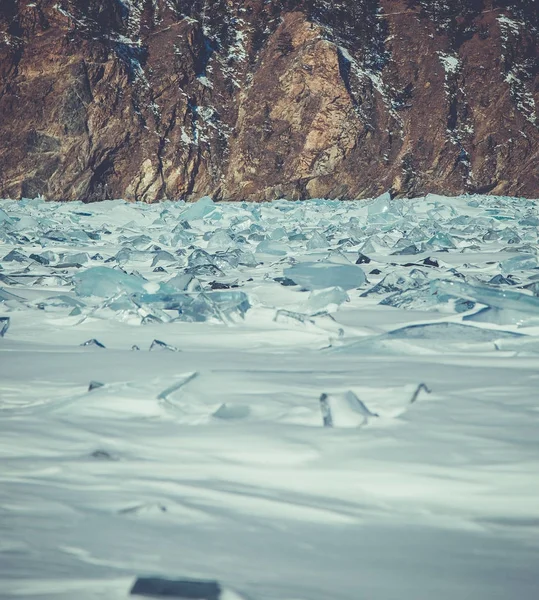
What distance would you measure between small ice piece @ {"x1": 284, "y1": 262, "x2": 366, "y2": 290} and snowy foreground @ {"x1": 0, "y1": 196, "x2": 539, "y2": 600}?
1.38ft

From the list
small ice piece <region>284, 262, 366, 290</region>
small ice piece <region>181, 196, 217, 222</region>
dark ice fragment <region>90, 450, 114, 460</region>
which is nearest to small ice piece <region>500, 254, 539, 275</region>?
small ice piece <region>284, 262, 366, 290</region>

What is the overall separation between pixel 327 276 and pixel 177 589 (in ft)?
6.68

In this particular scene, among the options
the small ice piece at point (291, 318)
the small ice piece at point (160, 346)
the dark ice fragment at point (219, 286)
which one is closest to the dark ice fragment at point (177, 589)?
the small ice piece at point (160, 346)

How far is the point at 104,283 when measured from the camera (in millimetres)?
2340

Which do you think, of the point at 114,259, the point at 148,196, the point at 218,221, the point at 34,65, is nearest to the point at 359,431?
the point at 114,259

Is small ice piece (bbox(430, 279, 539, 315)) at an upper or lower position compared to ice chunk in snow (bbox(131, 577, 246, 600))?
lower

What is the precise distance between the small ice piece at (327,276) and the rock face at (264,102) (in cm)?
1412

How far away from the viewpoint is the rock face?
53.2 feet

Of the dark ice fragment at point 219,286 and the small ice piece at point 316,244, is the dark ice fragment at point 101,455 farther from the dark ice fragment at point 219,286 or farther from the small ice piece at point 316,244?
the small ice piece at point 316,244

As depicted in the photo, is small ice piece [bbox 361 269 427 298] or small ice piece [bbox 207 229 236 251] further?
small ice piece [bbox 207 229 236 251]

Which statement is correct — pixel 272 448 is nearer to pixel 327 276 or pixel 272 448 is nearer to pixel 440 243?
pixel 327 276

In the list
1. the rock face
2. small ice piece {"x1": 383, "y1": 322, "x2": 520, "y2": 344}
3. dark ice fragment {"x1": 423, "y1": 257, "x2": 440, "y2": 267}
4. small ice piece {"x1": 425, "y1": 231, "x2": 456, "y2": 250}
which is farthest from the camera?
the rock face

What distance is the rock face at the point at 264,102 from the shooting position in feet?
53.2

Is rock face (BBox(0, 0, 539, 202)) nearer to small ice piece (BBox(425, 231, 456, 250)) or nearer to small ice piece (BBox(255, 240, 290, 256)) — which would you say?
small ice piece (BBox(425, 231, 456, 250))
